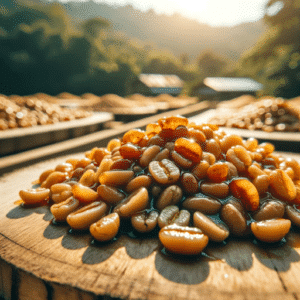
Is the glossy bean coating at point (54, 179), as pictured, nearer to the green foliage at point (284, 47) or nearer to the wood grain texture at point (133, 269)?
the wood grain texture at point (133, 269)

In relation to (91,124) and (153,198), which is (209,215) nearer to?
(153,198)

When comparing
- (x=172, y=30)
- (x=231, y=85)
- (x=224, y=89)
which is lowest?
(x=224, y=89)

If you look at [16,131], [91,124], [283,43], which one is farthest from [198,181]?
[283,43]

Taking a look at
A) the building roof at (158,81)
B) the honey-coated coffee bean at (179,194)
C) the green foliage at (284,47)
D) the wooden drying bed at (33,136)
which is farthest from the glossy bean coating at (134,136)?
the building roof at (158,81)

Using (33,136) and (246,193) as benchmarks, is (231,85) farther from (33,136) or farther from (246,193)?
(246,193)

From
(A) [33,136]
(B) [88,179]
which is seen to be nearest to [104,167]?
(B) [88,179]

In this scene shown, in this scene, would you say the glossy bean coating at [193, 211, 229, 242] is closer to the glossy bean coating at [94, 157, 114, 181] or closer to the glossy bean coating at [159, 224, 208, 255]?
the glossy bean coating at [159, 224, 208, 255]

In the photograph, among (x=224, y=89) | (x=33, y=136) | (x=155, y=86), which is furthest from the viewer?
(x=155, y=86)
